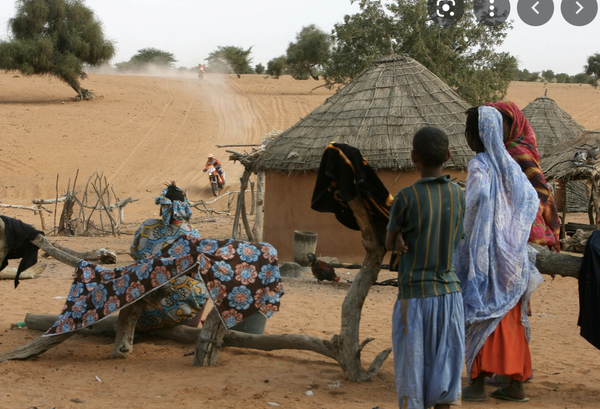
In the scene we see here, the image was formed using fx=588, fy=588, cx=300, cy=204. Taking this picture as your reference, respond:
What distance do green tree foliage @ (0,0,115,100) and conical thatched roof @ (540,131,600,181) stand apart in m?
22.6

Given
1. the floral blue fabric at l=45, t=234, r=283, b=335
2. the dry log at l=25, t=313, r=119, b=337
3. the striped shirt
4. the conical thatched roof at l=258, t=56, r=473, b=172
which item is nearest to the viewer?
the striped shirt

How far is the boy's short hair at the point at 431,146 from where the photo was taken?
2959 millimetres

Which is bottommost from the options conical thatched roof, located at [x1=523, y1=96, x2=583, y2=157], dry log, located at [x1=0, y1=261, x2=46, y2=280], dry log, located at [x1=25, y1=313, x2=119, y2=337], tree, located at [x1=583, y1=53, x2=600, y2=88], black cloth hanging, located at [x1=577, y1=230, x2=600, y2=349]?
dry log, located at [x1=0, y1=261, x2=46, y2=280]

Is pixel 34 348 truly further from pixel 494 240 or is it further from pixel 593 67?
pixel 593 67

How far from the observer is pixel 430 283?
2.96 meters

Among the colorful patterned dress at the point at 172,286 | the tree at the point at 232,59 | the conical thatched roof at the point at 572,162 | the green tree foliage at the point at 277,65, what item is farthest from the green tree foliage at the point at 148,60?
the colorful patterned dress at the point at 172,286

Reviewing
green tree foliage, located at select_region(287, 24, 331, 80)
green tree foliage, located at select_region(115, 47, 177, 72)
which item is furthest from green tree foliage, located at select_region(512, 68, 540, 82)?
green tree foliage, located at select_region(115, 47, 177, 72)

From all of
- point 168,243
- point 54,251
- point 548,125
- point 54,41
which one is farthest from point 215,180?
point 168,243

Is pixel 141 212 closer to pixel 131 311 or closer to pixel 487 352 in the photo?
pixel 131 311

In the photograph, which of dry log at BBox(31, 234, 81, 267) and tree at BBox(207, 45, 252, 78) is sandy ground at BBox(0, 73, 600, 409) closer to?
dry log at BBox(31, 234, 81, 267)

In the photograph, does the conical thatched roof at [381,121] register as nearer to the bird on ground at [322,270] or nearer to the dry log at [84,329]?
the bird on ground at [322,270]

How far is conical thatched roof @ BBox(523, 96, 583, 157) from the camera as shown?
17438mm

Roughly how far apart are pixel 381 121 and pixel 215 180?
1140 centimetres

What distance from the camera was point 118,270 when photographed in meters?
4.45
